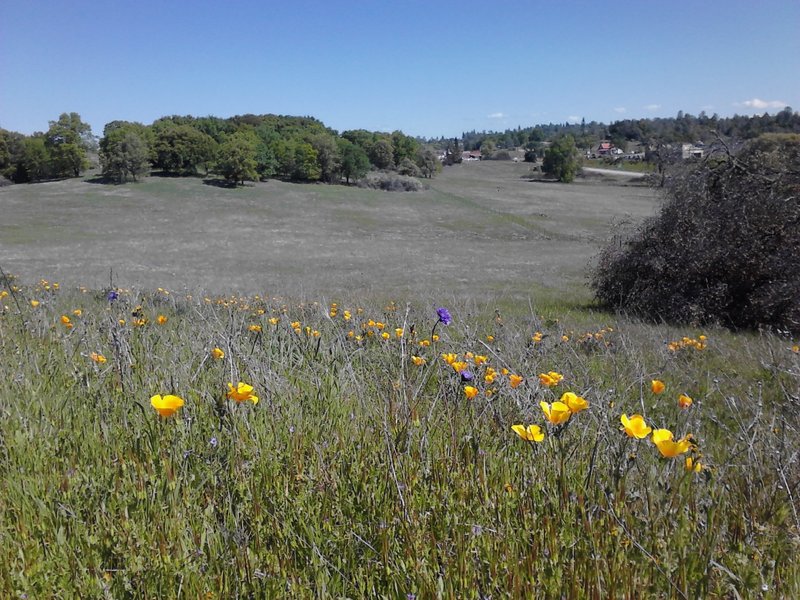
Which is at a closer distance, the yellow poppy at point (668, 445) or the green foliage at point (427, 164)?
the yellow poppy at point (668, 445)

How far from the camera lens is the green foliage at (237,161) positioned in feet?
185

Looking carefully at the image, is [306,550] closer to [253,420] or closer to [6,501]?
[253,420]

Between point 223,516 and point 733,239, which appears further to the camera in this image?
point 733,239

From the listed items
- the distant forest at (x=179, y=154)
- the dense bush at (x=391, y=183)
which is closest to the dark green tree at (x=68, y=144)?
the distant forest at (x=179, y=154)

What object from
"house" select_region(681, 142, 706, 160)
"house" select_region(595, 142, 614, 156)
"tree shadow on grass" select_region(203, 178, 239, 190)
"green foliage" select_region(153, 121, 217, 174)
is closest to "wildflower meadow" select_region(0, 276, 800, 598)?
"house" select_region(681, 142, 706, 160)

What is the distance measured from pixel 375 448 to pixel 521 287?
62.0 ft

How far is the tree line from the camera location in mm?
55125

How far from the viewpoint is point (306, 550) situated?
1.67 metres

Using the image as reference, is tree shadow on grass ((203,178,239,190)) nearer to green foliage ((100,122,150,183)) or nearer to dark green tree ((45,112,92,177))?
green foliage ((100,122,150,183))

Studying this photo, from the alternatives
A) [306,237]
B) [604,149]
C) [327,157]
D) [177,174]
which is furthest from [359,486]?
[604,149]

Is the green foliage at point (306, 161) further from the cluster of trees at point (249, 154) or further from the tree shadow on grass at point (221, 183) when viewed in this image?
the tree shadow on grass at point (221, 183)

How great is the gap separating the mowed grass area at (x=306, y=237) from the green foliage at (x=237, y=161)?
207 cm

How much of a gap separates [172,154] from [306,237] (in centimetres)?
3002

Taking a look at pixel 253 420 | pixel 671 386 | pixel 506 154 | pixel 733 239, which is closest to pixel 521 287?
pixel 733 239
